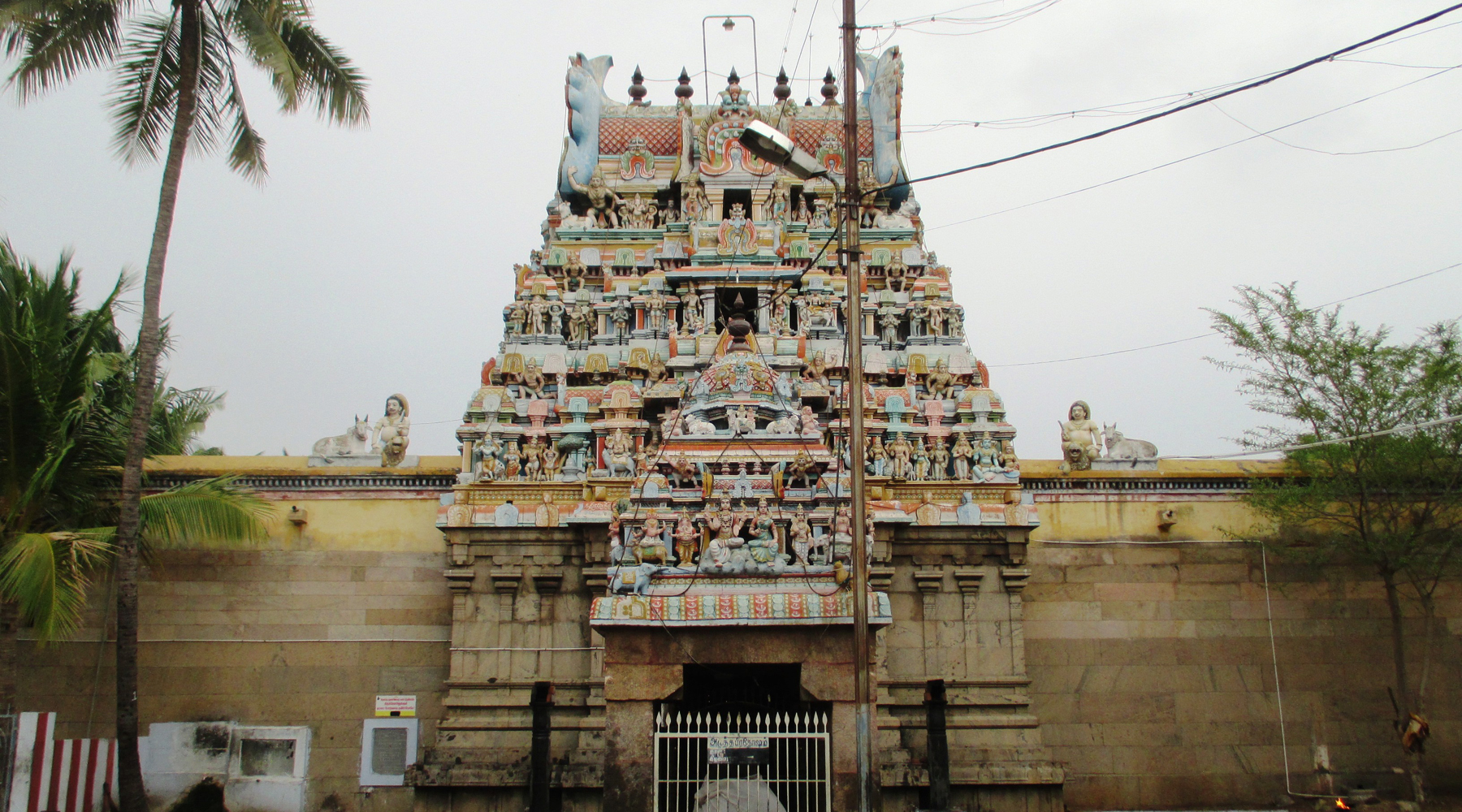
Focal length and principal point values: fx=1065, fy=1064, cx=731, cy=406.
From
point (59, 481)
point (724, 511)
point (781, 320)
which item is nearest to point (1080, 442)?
point (781, 320)

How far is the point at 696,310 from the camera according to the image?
16609 mm

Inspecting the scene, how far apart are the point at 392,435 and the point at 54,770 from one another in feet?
20.7

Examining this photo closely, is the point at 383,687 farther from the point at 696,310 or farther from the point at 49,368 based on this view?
the point at 696,310

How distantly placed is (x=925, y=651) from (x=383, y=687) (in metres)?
7.79

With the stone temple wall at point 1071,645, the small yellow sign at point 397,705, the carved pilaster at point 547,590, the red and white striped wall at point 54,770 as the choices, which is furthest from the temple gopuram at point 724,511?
the red and white striped wall at point 54,770

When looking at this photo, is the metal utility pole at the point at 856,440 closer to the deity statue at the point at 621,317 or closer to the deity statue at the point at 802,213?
the deity statue at the point at 621,317

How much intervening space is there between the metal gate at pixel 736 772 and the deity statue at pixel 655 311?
6.82 meters

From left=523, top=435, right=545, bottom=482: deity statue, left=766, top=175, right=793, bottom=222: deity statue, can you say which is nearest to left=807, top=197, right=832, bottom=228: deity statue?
left=766, top=175, right=793, bottom=222: deity statue

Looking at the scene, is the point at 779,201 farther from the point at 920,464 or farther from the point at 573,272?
the point at 920,464

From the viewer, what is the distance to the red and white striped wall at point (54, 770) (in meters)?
14.2

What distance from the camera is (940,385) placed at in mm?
15812

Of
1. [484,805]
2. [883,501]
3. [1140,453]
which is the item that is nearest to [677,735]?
[484,805]

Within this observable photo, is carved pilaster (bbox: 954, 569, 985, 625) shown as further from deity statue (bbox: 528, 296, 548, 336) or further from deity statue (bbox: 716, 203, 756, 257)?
deity statue (bbox: 528, 296, 548, 336)

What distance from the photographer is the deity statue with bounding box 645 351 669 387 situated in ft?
52.4
